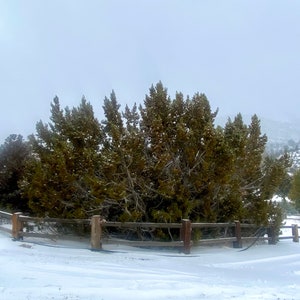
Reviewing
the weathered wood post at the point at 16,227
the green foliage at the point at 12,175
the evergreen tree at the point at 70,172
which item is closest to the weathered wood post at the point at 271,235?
the evergreen tree at the point at 70,172

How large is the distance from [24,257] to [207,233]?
22.9 ft

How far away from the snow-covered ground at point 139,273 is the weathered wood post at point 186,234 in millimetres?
261

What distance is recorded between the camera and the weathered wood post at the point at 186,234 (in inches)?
498

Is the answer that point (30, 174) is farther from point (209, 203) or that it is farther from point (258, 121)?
point (258, 121)

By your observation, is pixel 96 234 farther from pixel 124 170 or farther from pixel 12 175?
pixel 12 175

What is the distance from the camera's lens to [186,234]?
1266 centimetres

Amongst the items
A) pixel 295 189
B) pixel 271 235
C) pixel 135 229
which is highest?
pixel 295 189

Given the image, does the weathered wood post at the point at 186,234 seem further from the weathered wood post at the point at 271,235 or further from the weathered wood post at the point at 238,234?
the weathered wood post at the point at 271,235

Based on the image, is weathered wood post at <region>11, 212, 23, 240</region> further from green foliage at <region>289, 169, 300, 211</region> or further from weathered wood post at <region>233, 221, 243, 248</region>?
green foliage at <region>289, 169, 300, 211</region>

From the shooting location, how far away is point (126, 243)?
12.7m


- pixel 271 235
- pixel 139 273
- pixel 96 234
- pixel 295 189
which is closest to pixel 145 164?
pixel 96 234

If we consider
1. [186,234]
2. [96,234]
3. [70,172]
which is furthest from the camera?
[70,172]

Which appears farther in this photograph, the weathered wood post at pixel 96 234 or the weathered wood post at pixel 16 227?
the weathered wood post at pixel 16 227

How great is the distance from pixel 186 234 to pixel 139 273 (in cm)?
394
